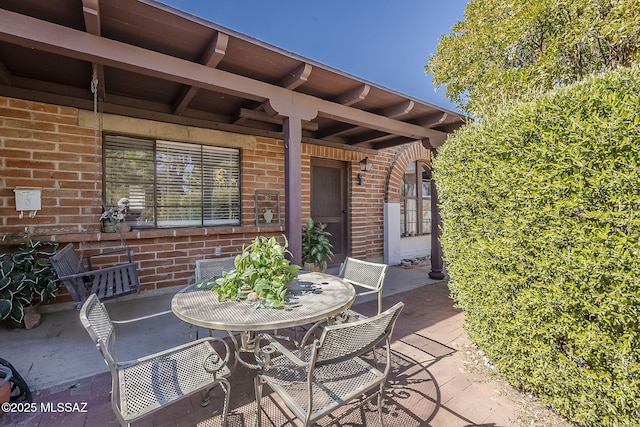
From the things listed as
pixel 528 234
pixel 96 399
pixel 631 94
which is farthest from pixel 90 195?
pixel 631 94

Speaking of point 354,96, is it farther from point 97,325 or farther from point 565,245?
point 97,325

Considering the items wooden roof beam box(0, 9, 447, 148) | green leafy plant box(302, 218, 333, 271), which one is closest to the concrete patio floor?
green leafy plant box(302, 218, 333, 271)

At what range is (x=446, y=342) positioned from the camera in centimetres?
270

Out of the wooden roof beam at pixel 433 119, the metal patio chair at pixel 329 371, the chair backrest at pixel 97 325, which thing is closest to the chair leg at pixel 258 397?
the metal patio chair at pixel 329 371

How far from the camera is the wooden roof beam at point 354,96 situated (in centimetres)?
310

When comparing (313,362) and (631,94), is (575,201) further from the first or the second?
(313,362)

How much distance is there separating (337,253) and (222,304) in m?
4.01

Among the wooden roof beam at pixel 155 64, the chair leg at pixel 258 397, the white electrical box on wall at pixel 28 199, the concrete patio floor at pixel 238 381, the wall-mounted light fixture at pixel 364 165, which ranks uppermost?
the wooden roof beam at pixel 155 64

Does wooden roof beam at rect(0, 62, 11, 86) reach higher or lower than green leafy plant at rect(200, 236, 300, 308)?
higher

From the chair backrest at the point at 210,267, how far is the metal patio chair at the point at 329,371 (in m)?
1.19

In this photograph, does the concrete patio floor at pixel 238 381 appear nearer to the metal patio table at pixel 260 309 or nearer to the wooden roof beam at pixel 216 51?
the metal patio table at pixel 260 309

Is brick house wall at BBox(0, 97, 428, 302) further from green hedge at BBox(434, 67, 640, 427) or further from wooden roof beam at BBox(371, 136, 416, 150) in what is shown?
green hedge at BBox(434, 67, 640, 427)

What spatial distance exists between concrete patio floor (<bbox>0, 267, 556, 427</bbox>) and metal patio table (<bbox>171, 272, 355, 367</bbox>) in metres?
0.41

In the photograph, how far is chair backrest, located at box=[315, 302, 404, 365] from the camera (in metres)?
1.22
